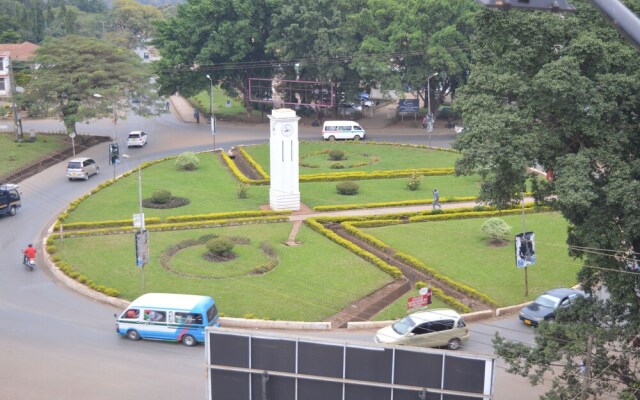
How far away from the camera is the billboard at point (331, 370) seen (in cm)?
1788

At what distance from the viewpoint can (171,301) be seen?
27.1 metres

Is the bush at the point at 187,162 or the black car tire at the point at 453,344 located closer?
the black car tire at the point at 453,344

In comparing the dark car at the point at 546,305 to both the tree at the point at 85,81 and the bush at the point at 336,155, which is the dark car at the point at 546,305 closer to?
the bush at the point at 336,155

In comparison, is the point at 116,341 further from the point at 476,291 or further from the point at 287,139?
the point at 287,139

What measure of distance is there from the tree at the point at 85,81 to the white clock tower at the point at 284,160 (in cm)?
1914

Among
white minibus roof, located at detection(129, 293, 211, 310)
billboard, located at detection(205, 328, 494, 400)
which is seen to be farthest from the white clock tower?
billboard, located at detection(205, 328, 494, 400)

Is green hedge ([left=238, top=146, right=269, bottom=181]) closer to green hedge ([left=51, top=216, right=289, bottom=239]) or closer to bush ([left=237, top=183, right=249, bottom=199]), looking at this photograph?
bush ([left=237, top=183, right=249, bottom=199])

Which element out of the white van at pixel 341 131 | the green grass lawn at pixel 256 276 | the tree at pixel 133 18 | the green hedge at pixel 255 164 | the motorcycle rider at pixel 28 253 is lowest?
the green grass lawn at pixel 256 276

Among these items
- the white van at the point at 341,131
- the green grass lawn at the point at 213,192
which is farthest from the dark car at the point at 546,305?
the white van at the point at 341,131

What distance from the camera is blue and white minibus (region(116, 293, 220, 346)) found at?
26.5 m

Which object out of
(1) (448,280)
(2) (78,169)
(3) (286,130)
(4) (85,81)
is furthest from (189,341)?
(4) (85,81)

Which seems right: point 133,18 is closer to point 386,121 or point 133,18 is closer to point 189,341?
point 386,121

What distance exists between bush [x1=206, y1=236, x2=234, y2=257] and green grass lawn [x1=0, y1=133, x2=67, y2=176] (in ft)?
68.7

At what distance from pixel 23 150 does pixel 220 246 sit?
26474mm
